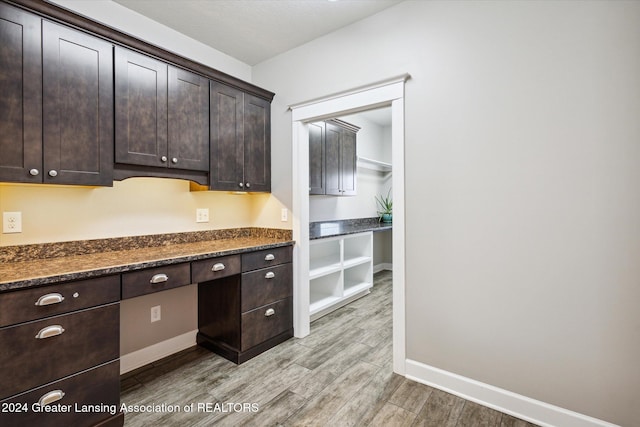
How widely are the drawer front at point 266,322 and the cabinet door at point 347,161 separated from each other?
204 centimetres

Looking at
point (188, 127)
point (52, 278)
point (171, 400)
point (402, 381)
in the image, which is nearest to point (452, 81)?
A: point (188, 127)

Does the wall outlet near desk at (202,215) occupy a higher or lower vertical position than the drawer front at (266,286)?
higher

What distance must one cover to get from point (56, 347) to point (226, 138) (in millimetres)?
1783

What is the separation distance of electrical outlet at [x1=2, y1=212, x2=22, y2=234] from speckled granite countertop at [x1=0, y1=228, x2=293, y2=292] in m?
0.10

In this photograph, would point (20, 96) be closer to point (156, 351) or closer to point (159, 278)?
point (159, 278)

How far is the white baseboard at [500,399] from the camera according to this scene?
A: 66.6 inches

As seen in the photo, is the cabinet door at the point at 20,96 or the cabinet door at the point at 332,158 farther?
the cabinet door at the point at 332,158

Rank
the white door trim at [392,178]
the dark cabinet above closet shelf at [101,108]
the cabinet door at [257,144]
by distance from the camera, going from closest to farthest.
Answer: the dark cabinet above closet shelf at [101,108], the white door trim at [392,178], the cabinet door at [257,144]

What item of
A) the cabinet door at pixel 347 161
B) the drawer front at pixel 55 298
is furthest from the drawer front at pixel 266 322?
the cabinet door at pixel 347 161

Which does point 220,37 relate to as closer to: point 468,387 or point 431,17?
point 431,17

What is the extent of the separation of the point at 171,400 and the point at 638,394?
2637 mm

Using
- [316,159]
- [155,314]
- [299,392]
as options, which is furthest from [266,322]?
[316,159]

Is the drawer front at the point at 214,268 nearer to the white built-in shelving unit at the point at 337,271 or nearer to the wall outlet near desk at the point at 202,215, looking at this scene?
the wall outlet near desk at the point at 202,215

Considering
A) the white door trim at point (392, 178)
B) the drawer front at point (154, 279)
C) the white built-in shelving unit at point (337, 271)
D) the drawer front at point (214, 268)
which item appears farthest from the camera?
the white built-in shelving unit at point (337, 271)
